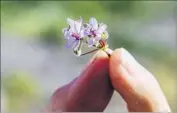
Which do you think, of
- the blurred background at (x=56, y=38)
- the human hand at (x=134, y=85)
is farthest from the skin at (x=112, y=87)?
the blurred background at (x=56, y=38)

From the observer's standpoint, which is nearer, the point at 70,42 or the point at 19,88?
the point at 70,42

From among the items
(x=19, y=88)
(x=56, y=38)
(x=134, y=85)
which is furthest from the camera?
(x=56, y=38)

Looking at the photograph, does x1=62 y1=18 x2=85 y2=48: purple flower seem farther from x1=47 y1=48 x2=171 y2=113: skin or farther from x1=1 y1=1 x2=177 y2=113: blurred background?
x1=1 y1=1 x2=177 y2=113: blurred background

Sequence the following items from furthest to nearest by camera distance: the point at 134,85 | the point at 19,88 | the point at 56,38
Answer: the point at 56,38
the point at 19,88
the point at 134,85

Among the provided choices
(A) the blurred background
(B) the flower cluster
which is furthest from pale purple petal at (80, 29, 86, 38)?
(A) the blurred background

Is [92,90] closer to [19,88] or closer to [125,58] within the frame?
[125,58]

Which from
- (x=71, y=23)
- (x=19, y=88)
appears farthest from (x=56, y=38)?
(x=71, y=23)
